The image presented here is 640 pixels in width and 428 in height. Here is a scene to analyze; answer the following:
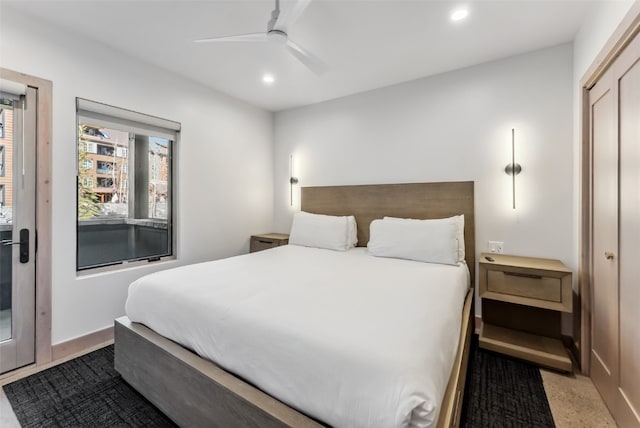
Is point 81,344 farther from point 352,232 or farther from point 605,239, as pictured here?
point 605,239

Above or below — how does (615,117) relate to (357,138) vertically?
below

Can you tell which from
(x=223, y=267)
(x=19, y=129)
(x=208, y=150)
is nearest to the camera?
(x=19, y=129)

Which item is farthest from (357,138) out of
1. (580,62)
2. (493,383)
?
(493,383)

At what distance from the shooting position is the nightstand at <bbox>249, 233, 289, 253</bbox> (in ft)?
11.7

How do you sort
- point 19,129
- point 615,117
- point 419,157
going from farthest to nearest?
point 419,157, point 19,129, point 615,117

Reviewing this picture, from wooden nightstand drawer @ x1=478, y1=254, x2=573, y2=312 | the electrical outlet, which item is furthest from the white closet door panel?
the electrical outlet

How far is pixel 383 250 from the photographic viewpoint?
2633mm

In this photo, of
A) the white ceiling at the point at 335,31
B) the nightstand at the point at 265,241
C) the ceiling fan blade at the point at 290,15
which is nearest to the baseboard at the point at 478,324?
the nightstand at the point at 265,241

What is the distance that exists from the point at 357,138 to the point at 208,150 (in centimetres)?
176

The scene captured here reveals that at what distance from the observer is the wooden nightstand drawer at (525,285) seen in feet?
6.77

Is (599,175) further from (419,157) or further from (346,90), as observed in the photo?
(346,90)

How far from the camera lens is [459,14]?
1.96 metres

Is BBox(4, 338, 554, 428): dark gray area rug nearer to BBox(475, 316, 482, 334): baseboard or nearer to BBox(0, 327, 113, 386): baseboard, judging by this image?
BBox(0, 327, 113, 386): baseboard

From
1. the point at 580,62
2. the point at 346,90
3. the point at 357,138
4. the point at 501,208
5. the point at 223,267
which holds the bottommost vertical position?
the point at 223,267
